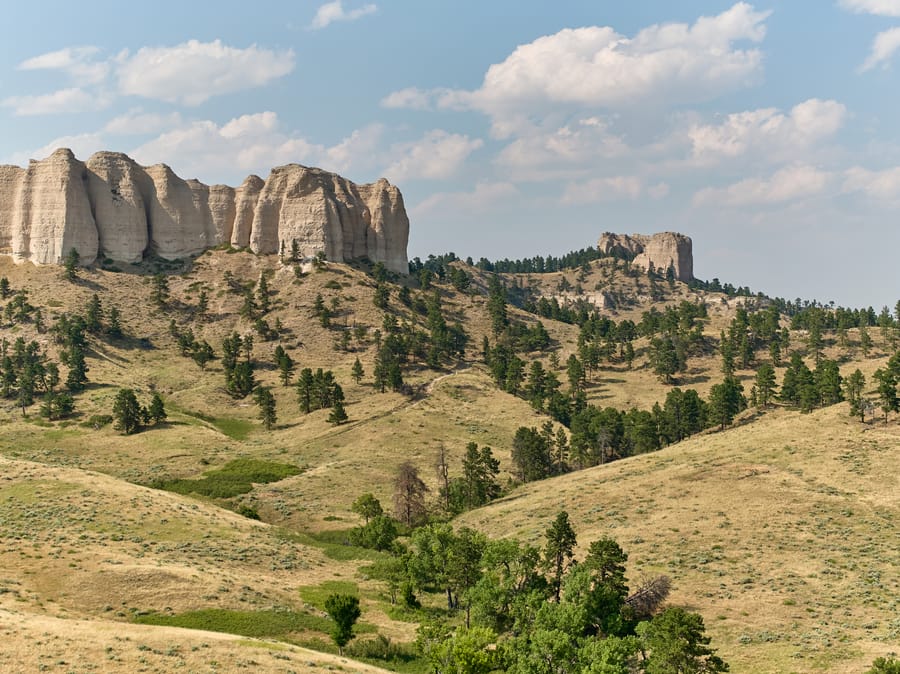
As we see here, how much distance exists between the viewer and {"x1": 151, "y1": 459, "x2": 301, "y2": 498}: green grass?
9062cm

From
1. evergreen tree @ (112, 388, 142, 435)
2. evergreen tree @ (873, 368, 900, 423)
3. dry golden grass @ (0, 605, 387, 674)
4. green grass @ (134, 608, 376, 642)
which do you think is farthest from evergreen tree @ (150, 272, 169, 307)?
evergreen tree @ (873, 368, 900, 423)

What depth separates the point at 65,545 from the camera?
58.7m

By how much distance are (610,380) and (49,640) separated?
140 m

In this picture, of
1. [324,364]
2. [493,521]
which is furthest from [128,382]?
[493,521]

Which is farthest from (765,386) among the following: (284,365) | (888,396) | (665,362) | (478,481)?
(284,365)

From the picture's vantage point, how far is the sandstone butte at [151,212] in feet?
562

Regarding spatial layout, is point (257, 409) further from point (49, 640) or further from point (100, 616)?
point (49, 640)

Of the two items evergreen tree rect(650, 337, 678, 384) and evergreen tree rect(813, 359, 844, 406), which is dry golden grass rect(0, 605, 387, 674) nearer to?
evergreen tree rect(813, 359, 844, 406)

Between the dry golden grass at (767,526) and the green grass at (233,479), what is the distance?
3040 cm

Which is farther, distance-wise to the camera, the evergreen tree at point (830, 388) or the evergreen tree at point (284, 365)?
the evergreen tree at point (284, 365)

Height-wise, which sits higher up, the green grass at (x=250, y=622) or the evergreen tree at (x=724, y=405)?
the evergreen tree at (x=724, y=405)

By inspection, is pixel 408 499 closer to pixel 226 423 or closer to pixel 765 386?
pixel 226 423

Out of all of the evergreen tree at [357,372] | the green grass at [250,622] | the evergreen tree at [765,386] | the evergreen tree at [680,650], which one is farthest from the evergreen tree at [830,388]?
the green grass at [250,622]

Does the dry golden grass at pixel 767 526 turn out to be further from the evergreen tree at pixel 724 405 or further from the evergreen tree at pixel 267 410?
the evergreen tree at pixel 267 410
